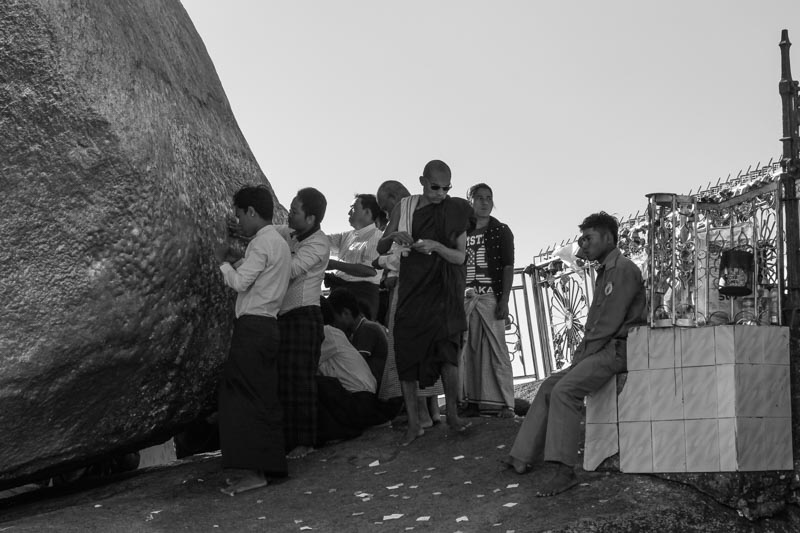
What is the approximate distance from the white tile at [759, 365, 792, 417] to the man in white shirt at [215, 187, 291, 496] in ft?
8.90

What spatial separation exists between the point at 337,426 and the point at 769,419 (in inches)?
109

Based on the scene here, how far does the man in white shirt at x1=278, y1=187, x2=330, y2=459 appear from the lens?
687cm

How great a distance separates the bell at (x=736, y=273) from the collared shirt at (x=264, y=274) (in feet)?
8.31

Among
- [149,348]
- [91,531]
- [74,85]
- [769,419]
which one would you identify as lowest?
[91,531]

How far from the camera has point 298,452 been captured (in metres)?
6.92

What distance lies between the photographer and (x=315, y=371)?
700 cm

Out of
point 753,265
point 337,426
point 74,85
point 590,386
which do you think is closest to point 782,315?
point 753,265

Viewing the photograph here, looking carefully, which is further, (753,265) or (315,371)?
(315,371)

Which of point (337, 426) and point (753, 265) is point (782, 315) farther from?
point (337, 426)

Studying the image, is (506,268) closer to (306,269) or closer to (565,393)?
(306,269)

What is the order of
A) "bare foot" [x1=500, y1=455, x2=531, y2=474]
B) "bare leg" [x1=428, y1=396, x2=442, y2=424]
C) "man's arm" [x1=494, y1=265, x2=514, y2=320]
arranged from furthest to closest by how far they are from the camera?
"man's arm" [x1=494, y1=265, x2=514, y2=320] < "bare leg" [x1=428, y1=396, x2=442, y2=424] < "bare foot" [x1=500, y1=455, x2=531, y2=474]

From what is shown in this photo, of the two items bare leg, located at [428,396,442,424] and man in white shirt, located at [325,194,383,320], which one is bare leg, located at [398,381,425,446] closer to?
bare leg, located at [428,396,442,424]

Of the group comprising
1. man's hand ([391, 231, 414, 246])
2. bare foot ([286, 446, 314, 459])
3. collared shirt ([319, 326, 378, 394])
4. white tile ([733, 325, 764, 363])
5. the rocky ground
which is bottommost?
the rocky ground

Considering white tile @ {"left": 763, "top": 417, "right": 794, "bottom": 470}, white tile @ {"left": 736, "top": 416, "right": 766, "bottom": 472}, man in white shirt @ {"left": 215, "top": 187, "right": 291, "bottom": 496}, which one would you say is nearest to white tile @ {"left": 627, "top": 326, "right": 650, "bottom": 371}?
white tile @ {"left": 736, "top": 416, "right": 766, "bottom": 472}
